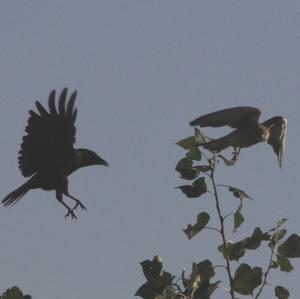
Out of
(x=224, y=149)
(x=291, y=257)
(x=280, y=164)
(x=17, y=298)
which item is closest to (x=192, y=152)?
(x=224, y=149)

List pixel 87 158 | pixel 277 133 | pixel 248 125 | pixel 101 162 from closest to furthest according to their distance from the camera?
pixel 248 125
pixel 277 133
pixel 87 158
pixel 101 162

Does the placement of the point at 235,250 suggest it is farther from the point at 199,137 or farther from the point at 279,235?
the point at 199,137

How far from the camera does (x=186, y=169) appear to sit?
4473 mm

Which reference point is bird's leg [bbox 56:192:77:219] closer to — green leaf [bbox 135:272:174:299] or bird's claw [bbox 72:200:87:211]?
bird's claw [bbox 72:200:87:211]

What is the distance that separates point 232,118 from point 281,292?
234 cm

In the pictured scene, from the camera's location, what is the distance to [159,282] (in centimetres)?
397

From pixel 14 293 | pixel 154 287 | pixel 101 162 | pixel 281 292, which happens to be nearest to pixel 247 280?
pixel 281 292

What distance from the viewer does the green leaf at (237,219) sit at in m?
4.43

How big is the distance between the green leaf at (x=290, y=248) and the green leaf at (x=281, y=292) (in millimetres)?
146

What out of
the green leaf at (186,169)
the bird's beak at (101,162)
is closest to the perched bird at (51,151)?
the bird's beak at (101,162)

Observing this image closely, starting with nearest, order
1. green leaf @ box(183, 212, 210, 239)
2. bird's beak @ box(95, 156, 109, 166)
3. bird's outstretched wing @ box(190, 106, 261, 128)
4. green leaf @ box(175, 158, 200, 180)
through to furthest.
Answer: green leaf @ box(183, 212, 210, 239) < green leaf @ box(175, 158, 200, 180) < bird's outstretched wing @ box(190, 106, 261, 128) < bird's beak @ box(95, 156, 109, 166)

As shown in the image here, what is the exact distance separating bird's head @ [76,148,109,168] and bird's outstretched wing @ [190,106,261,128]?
4.41 metres

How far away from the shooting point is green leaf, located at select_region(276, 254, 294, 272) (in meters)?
4.18

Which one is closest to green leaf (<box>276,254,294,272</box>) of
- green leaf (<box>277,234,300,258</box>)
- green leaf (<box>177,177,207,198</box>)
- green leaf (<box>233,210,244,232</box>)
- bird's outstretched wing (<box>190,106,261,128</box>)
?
green leaf (<box>277,234,300,258</box>)
